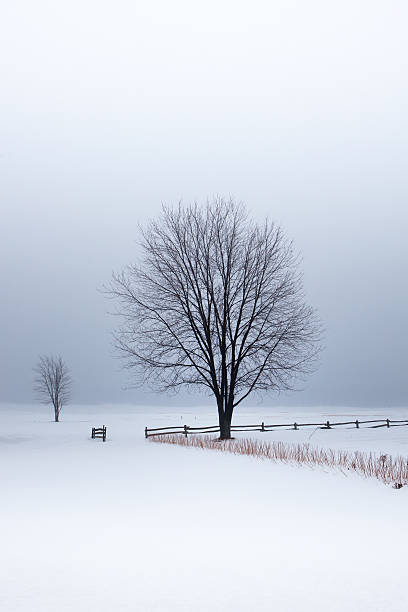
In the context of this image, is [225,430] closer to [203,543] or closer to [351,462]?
[351,462]

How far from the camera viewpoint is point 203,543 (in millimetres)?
7539

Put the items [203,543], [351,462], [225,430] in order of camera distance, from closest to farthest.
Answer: [203,543] < [351,462] < [225,430]

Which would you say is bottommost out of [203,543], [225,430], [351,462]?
[225,430]

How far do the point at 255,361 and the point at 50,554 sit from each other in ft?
74.9

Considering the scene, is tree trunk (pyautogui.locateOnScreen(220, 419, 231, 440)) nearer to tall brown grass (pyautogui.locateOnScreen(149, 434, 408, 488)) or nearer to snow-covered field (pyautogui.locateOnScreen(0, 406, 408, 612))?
tall brown grass (pyautogui.locateOnScreen(149, 434, 408, 488))

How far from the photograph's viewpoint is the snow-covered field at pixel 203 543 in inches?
206

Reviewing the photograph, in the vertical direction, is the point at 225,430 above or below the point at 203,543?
below

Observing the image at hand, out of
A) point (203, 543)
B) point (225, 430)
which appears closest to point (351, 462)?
point (203, 543)

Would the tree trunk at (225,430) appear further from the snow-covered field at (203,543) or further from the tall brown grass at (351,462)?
the snow-covered field at (203,543)

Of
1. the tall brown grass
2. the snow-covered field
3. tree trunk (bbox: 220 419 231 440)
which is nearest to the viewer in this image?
the snow-covered field

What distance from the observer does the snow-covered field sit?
5230mm

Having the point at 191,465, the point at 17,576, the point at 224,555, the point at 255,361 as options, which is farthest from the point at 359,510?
the point at 255,361

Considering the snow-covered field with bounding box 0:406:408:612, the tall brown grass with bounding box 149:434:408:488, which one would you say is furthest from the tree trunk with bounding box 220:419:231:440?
the snow-covered field with bounding box 0:406:408:612

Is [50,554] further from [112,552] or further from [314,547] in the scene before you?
[314,547]
